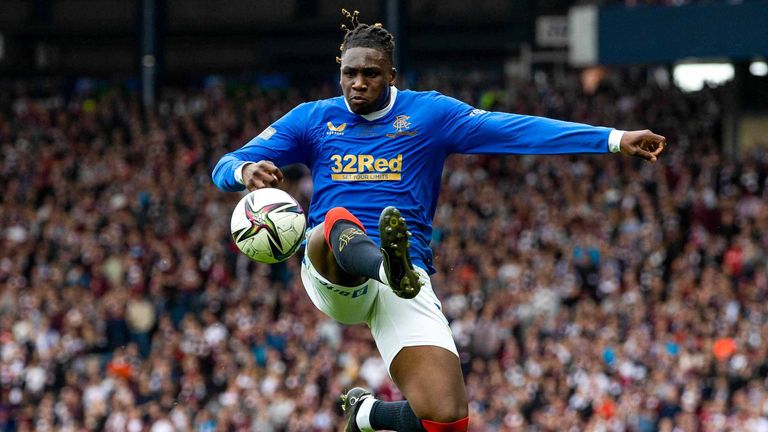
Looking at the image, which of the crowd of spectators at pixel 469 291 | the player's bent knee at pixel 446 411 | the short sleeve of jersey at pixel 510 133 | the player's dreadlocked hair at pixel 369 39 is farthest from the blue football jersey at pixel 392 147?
the crowd of spectators at pixel 469 291

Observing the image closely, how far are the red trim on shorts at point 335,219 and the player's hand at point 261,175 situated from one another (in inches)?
14.9

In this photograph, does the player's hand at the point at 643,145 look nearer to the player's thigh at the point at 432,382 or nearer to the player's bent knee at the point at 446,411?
the player's thigh at the point at 432,382

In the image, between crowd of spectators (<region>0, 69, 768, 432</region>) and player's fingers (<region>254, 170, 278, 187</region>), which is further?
crowd of spectators (<region>0, 69, 768, 432</region>)

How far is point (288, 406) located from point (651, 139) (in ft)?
39.5

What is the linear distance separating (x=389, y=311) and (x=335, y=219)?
0.60 meters

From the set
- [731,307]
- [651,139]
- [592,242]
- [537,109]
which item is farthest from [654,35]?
[651,139]

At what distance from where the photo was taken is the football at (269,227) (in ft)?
22.9

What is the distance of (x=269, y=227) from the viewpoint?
6.98 m

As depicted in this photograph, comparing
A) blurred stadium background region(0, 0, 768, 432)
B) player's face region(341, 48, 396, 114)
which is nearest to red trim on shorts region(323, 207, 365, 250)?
player's face region(341, 48, 396, 114)

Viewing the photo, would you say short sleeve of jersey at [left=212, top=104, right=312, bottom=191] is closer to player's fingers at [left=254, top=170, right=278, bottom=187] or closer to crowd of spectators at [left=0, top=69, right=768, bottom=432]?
player's fingers at [left=254, top=170, right=278, bottom=187]

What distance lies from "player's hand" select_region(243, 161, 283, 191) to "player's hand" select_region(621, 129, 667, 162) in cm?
168

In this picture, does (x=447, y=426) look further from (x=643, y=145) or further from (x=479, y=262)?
(x=479, y=262)

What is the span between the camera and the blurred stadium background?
17.2 m

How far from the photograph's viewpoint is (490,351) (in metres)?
18.6
